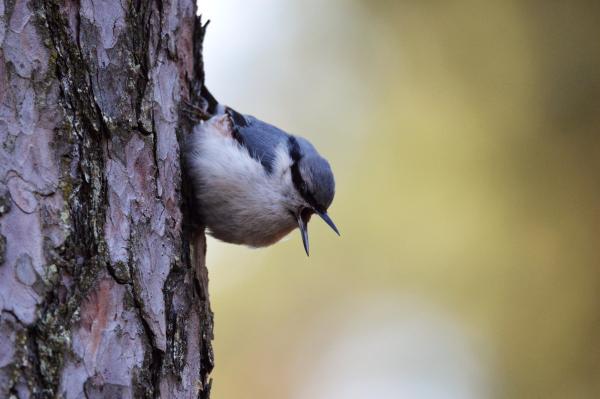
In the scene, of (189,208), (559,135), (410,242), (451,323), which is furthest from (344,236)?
(189,208)

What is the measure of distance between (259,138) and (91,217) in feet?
3.92

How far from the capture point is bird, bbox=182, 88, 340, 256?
233 cm

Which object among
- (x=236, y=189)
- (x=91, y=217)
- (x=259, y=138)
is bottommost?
(x=91, y=217)

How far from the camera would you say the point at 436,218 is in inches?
179

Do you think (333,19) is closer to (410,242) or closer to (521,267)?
(410,242)

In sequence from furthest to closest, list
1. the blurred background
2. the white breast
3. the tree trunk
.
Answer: the blurred background, the white breast, the tree trunk

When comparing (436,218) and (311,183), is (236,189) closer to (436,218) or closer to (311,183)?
(311,183)

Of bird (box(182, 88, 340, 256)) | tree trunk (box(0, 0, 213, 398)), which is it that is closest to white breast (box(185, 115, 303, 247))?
bird (box(182, 88, 340, 256))

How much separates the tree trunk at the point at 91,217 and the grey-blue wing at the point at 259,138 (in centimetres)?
63

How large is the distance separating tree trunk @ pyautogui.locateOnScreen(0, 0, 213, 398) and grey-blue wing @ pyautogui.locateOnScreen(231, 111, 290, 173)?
63cm

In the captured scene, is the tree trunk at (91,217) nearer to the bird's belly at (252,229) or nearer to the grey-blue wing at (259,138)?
the bird's belly at (252,229)

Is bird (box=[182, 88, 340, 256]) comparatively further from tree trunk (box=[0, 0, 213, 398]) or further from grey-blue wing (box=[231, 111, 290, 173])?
tree trunk (box=[0, 0, 213, 398])

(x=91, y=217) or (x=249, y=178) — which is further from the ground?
(x=249, y=178)

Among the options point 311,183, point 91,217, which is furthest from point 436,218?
point 91,217
